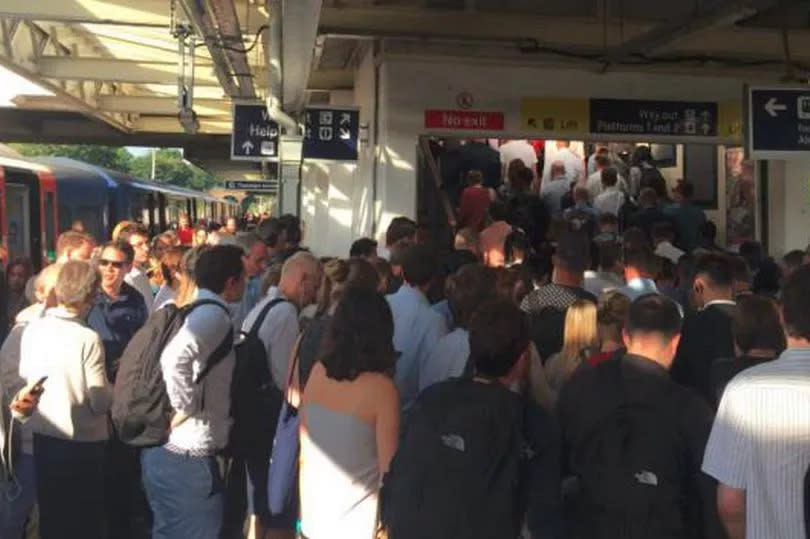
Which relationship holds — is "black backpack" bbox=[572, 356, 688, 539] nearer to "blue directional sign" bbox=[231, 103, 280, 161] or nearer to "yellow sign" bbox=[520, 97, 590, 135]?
"yellow sign" bbox=[520, 97, 590, 135]

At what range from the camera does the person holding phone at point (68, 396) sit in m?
4.49

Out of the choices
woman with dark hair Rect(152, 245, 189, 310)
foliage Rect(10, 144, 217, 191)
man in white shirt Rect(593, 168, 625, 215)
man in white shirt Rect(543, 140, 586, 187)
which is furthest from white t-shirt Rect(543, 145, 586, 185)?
foliage Rect(10, 144, 217, 191)

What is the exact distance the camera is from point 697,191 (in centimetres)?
1370

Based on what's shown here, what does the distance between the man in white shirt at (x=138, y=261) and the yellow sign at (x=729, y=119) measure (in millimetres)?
6307

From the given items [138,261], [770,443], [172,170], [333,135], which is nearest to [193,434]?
[770,443]

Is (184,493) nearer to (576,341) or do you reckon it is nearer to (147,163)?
(576,341)

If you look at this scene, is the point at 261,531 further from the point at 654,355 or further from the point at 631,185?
the point at 631,185

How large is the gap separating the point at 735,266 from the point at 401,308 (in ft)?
7.12

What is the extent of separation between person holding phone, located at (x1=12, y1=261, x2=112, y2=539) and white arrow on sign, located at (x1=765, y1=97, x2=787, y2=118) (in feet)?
23.3

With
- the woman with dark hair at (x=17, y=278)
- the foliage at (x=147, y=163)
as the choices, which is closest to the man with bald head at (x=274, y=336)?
the woman with dark hair at (x=17, y=278)

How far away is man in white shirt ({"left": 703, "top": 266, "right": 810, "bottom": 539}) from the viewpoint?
106 inches

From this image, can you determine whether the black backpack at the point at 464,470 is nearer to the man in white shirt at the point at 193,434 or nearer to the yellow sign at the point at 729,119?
the man in white shirt at the point at 193,434

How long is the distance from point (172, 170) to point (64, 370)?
329 ft

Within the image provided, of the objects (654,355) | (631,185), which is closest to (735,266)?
(654,355)
